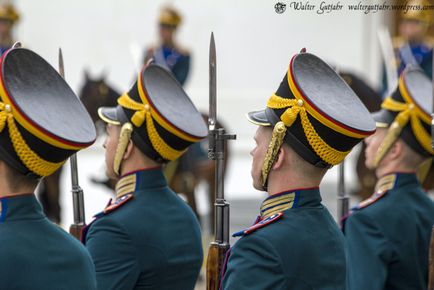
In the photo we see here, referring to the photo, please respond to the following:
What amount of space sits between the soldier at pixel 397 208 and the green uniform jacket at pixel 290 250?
580 mm

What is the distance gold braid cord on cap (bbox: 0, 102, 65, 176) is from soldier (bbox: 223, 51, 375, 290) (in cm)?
59

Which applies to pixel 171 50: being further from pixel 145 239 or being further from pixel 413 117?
pixel 145 239

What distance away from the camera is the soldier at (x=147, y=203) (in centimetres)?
297

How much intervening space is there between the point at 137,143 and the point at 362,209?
881 millimetres

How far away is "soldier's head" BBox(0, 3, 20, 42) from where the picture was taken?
876 cm

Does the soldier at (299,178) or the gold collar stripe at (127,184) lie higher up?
the soldier at (299,178)

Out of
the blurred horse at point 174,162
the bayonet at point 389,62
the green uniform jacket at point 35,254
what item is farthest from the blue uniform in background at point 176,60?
the green uniform jacket at point 35,254

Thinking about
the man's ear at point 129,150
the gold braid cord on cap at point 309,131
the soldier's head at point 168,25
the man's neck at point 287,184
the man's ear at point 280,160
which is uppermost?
the gold braid cord on cap at point 309,131

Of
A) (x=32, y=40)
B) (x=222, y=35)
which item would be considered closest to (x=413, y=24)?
(x=222, y=35)

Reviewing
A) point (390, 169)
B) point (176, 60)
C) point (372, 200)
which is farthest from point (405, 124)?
point (176, 60)

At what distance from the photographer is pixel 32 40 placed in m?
13.9

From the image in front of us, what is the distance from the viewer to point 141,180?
3.27m

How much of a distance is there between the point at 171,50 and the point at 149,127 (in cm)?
565

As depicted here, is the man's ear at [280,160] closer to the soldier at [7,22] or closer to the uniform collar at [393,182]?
the uniform collar at [393,182]
